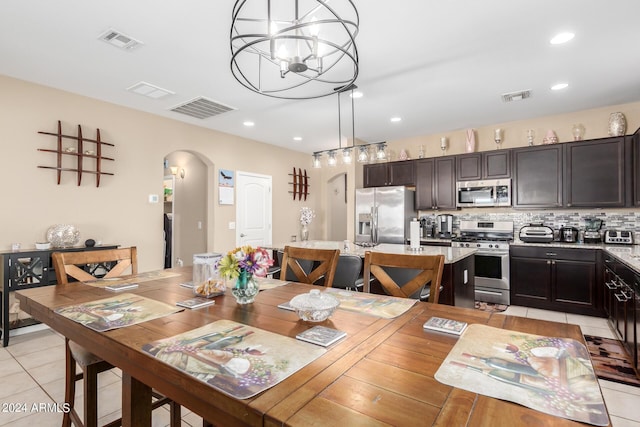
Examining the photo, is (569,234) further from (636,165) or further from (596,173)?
(636,165)

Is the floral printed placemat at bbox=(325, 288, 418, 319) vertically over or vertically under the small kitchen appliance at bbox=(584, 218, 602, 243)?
under

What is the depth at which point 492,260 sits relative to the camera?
4.52 m

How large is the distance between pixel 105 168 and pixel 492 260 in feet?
17.1

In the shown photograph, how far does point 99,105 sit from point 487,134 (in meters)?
5.47

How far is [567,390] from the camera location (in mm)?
802

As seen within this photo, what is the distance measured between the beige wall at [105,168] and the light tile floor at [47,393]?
Answer: 1.17 metres

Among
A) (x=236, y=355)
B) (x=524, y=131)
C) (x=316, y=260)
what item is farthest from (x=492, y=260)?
(x=236, y=355)

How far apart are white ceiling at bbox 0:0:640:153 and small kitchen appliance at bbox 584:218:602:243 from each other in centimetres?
152

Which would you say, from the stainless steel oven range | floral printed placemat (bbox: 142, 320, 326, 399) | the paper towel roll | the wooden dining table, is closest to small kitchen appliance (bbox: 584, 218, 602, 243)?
the stainless steel oven range

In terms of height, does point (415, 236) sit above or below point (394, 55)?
below

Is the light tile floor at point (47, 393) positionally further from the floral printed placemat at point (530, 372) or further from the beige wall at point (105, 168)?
the floral printed placemat at point (530, 372)

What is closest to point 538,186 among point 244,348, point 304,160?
point 304,160

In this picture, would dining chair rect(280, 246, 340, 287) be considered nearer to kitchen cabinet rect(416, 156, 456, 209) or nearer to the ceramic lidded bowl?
the ceramic lidded bowl

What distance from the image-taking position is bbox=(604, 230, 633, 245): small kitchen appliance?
13.0ft
